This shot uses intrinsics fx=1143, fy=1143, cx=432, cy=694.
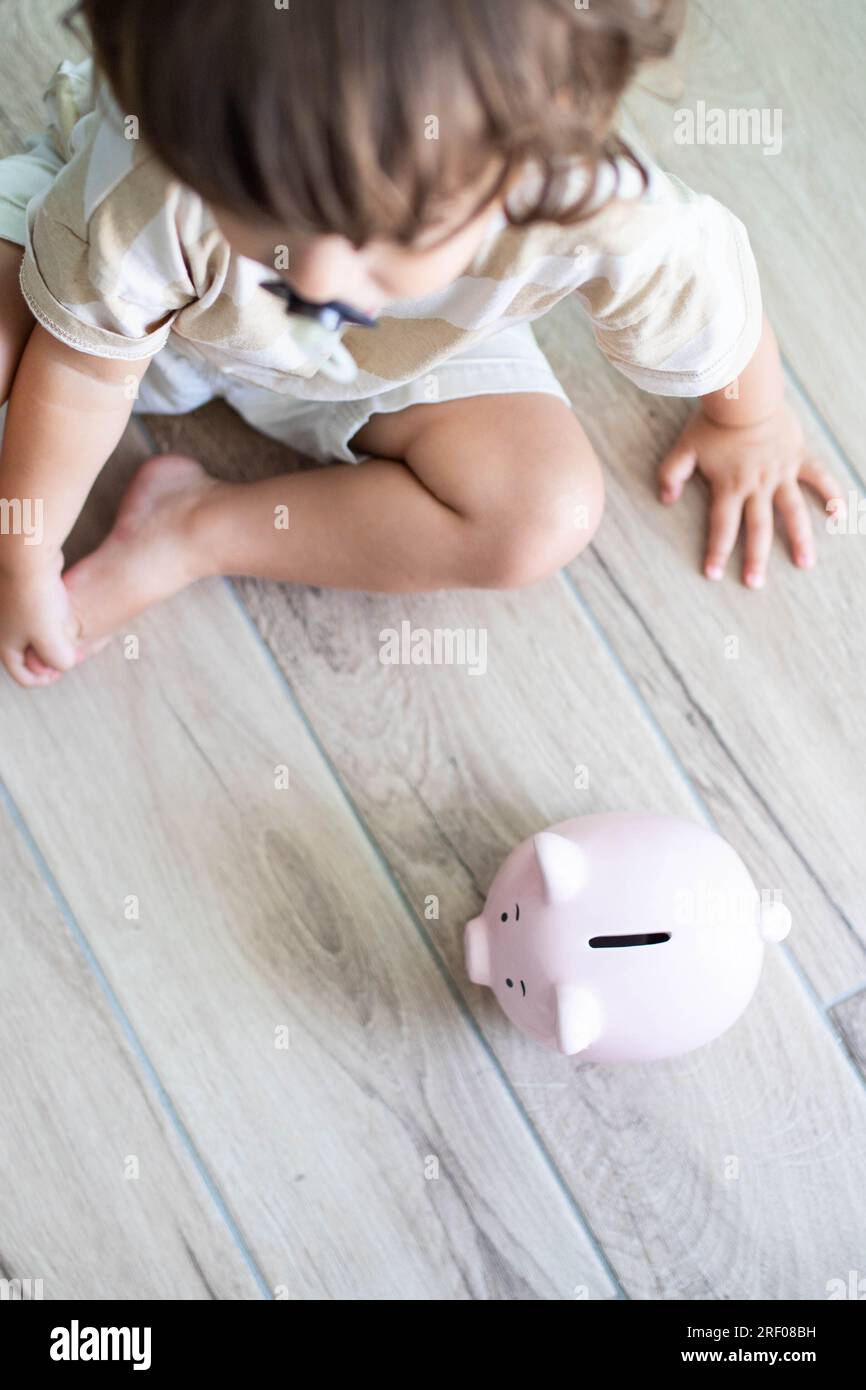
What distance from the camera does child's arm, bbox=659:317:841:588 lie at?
0.77 meters

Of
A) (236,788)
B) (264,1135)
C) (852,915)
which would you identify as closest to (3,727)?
(236,788)

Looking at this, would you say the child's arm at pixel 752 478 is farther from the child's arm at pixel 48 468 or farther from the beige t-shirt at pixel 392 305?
the child's arm at pixel 48 468

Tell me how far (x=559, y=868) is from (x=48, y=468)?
37cm

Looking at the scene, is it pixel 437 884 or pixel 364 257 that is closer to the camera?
pixel 364 257

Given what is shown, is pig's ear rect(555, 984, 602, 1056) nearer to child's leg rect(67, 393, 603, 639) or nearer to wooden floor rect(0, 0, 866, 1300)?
wooden floor rect(0, 0, 866, 1300)

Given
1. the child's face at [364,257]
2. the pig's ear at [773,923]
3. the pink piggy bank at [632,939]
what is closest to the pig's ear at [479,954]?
the pink piggy bank at [632,939]

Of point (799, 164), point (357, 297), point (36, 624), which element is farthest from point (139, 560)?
point (799, 164)

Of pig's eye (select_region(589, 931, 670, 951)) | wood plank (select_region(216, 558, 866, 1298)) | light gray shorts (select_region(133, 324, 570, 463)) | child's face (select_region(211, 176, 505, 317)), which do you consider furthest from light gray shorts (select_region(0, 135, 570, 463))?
pig's eye (select_region(589, 931, 670, 951))

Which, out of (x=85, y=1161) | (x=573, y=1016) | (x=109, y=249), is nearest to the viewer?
(x=109, y=249)

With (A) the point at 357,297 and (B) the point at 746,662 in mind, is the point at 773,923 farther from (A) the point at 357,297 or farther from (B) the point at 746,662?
(A) the point at 357,297

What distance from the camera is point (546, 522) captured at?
0.71 meters

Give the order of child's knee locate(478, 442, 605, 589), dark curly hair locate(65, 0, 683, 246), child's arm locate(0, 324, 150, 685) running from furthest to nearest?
child's knee locate(478, 442, 605, 589)
child's arm locate(0, 324, 150, 685)
dark curly hair locate(65, 0, 683, 246)

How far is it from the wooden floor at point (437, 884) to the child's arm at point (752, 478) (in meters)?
0.02

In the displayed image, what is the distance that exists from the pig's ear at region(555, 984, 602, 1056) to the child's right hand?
0.38 m
